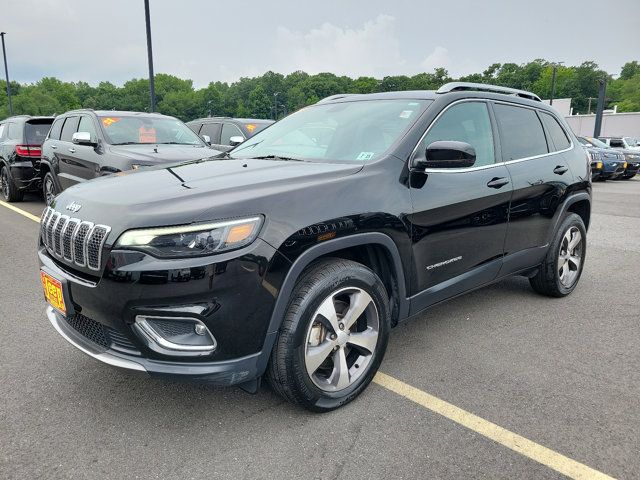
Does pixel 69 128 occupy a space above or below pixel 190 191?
above

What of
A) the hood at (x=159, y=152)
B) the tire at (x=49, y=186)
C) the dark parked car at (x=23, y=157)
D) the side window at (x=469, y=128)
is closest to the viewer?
the side window at (x=469, y=128)

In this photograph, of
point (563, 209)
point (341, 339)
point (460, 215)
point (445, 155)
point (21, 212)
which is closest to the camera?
point (341, 339)

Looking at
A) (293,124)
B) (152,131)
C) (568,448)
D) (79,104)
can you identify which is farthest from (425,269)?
(79,104)

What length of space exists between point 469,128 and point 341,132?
92 centimetres

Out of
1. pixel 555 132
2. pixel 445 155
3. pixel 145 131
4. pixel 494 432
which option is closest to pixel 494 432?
pixel 494 432

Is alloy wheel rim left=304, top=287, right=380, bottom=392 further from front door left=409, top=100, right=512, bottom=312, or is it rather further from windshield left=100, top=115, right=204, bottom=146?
windshield left=100, top=115, right=204, bottom=146

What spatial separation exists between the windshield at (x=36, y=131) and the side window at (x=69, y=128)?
6.00 feet

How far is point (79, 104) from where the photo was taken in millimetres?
98875

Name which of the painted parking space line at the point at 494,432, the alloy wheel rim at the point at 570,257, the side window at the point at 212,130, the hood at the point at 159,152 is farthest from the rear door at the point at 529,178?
the side window at the point at 212,130

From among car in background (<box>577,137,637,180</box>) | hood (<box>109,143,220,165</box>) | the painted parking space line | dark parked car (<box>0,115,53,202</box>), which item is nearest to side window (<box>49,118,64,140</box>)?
dark parked car (<box>0,115,53,202</box>)

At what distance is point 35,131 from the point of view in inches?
396

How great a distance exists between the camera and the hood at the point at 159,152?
21.3ft

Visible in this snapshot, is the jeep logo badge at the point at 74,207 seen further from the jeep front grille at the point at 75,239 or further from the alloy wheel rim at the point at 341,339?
the alloy wheel rim at the point at 341,339

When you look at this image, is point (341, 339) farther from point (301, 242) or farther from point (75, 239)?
point (75, 239)
